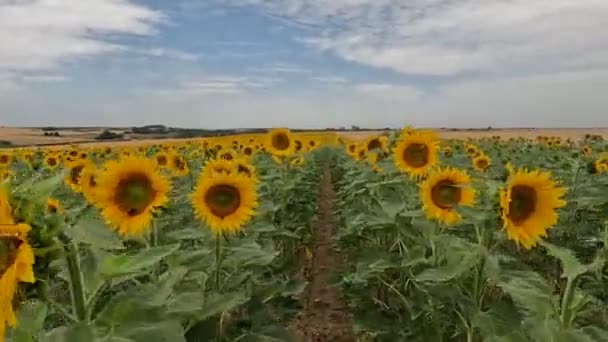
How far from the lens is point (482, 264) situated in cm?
341

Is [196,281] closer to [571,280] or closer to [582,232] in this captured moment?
Result: [571,280]

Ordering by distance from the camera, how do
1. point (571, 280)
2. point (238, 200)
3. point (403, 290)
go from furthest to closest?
point (403, 290), point (238, 200), point (571, 280)

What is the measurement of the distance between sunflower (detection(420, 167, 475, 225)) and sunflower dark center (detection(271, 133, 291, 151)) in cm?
448

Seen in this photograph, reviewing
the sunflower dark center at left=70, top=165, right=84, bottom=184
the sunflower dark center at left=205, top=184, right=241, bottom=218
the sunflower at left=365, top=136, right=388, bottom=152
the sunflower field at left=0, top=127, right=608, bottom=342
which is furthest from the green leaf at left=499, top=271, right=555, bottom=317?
the sunflower at left=365, top=136, right=388, bottom=152

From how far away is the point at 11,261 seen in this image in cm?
157

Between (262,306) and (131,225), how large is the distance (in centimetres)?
85

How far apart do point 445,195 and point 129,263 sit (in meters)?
3.08

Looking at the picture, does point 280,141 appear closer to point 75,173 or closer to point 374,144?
point 374,144

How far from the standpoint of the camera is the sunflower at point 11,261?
1515 millimetres

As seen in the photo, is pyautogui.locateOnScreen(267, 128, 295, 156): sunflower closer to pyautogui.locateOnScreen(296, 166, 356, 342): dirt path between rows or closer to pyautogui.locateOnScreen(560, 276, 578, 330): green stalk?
pyautogui.locateOnScreen(296, 166, 356, 342): dirt path between rows

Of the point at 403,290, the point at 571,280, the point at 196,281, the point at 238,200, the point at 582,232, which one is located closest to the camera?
the point at 571,280

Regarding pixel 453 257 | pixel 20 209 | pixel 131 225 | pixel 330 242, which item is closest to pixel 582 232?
pixel 330 242

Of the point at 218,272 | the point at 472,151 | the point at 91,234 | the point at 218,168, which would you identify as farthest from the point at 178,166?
the point at 472,151

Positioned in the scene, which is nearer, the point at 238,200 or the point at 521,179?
the point at 521,179
